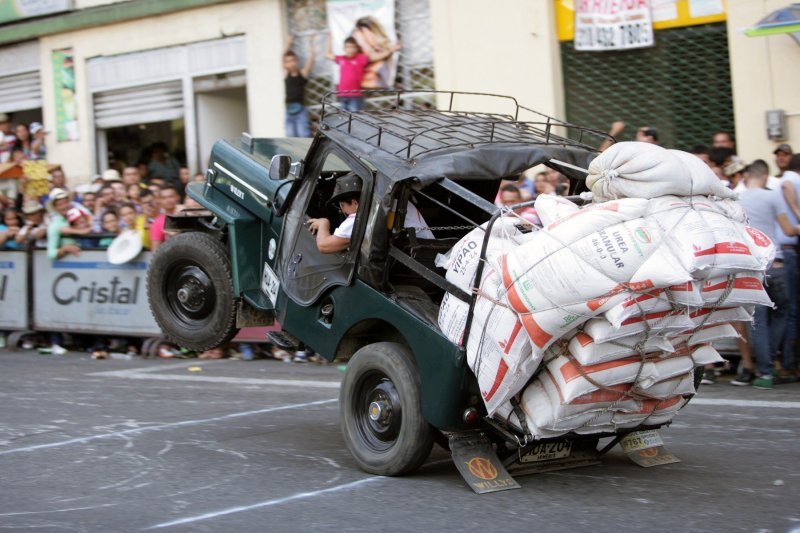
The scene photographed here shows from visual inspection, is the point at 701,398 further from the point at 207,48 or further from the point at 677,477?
the point at 207,48

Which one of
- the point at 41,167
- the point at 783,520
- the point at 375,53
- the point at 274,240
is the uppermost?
the point at 375,53

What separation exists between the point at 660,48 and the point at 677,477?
8.40 metres

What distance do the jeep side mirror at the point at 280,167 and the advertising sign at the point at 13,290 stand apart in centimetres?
840

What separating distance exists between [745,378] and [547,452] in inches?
159

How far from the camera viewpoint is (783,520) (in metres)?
5.59

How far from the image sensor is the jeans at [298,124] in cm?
1658

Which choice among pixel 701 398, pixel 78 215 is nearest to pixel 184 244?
pixel 701 398

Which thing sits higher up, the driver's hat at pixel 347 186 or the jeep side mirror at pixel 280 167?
the jeep side mirror at pixel 280 167

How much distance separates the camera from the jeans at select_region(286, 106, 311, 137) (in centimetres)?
1658

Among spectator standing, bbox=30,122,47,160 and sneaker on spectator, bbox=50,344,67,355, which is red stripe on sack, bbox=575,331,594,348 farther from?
spectator standing, bbox=30,122,47,160

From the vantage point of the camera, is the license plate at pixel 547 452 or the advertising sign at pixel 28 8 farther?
the advertising sign at pixel 28 8

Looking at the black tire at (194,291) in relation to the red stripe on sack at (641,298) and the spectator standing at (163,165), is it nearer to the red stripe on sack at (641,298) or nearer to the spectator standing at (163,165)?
the red stripe on sack at (641,298)

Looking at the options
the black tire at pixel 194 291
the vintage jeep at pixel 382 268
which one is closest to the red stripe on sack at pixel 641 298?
the vintage jeep at pixel 382 268

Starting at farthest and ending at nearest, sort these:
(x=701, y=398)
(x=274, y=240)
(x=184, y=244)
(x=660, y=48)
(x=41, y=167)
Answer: (x=41, y=167)
(x=660, y=48)
(x=701, y=398)
(x=184, y=244)
(x=274, y=240)
